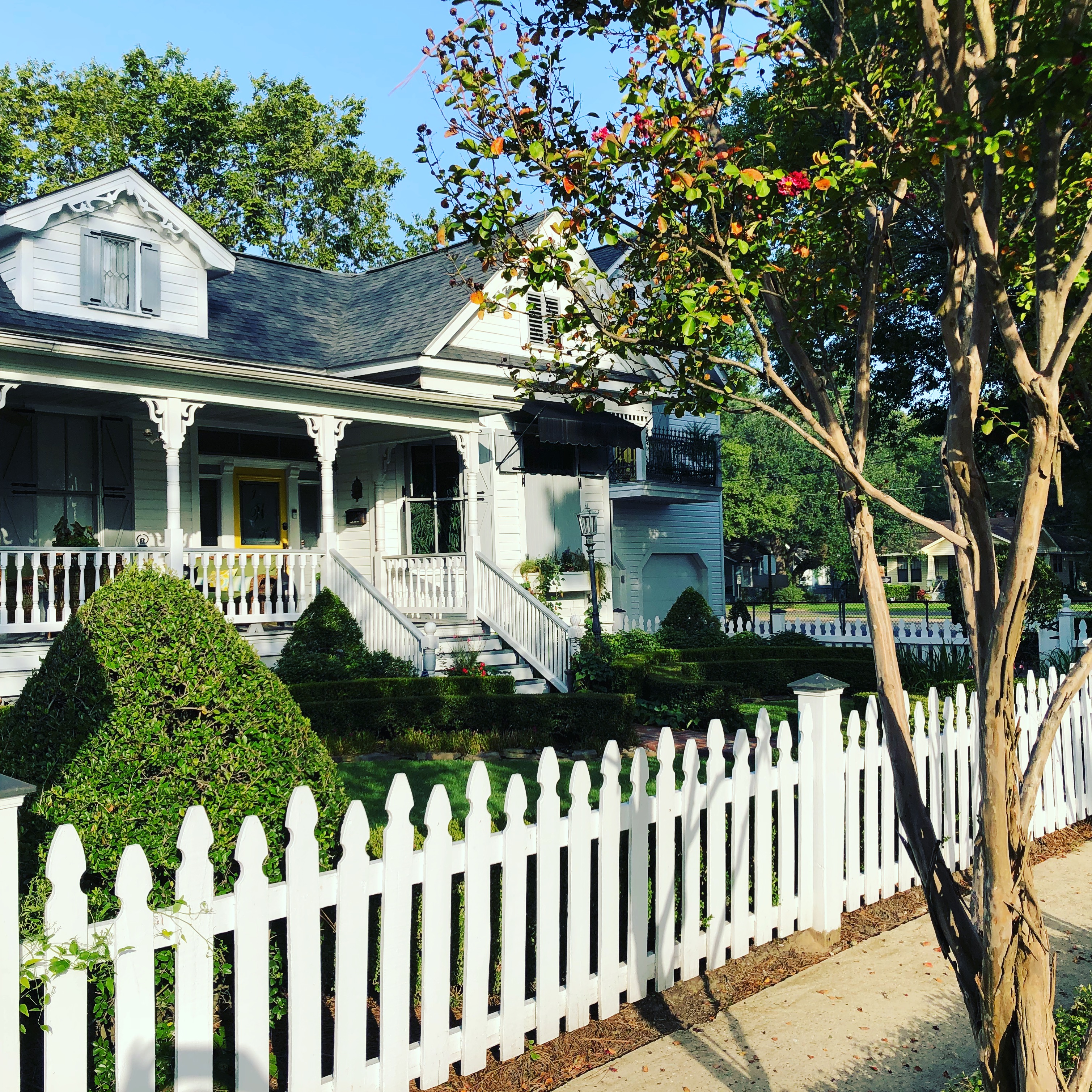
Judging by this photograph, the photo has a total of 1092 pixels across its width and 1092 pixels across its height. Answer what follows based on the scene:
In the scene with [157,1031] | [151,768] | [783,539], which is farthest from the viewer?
[783,539]

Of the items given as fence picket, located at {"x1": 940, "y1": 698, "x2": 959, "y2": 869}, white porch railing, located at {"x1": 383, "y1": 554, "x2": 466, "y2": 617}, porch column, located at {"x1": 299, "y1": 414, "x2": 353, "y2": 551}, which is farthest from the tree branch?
white porch railing, located at {"x1": 383, "y1": 554, "x2": 466, "y2": 617}

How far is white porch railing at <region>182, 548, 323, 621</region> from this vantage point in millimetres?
14195

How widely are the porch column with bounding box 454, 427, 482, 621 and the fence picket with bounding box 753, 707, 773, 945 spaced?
1144 cm

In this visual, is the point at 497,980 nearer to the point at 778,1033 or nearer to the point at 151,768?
the point at 778,1033

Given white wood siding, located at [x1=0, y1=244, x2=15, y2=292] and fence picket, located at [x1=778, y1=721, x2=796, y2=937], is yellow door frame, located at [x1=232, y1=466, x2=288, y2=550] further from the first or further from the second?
fence picket, located at [x1=778, y1=721, x2=796, y2=937]

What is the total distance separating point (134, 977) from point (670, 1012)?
2.57 meters

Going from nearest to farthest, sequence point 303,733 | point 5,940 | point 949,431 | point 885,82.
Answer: point 5,940 < point 949,431 < point 303,733 < point 885,82

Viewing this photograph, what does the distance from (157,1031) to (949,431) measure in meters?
3.25

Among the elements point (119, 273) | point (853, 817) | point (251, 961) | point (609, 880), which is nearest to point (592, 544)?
point (119, 273)

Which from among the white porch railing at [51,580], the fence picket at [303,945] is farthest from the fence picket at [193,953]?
the white porch railing at [51,580]

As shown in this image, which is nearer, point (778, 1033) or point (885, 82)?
point (778, 1033)

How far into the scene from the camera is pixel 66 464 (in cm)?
1538

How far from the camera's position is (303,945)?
134 inches

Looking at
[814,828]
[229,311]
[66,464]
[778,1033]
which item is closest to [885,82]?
[814,828]
